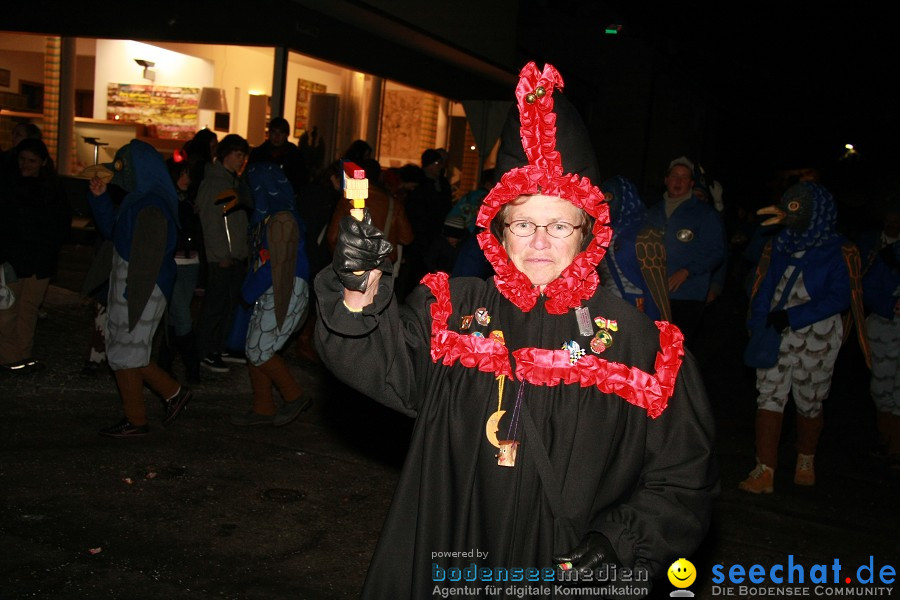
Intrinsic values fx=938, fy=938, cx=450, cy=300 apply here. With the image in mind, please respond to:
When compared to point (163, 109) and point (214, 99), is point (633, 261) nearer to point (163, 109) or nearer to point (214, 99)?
point (214, 99)

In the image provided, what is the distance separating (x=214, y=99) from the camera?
14.0m

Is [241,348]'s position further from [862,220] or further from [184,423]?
[862,220]

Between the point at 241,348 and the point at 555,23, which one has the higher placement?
the point at 555,23

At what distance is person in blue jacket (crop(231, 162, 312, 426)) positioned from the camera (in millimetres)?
6992

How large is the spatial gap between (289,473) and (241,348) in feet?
5.51

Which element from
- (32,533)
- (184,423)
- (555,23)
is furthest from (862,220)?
(32,533)

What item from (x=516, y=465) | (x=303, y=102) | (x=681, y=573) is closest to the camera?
(x=516, y=465)

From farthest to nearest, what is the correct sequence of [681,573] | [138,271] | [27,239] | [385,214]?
[385,214], [27,239], [138,271], [681,573]

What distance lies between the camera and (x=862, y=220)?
67.2 feet

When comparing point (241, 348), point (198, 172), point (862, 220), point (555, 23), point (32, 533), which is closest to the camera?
point (32, 533)

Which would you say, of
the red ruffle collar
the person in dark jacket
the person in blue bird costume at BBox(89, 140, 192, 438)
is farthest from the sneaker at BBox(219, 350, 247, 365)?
the red ruffle collar

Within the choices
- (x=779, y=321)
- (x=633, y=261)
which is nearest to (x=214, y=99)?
(x=633, y=261)

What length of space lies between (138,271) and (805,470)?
5.15m

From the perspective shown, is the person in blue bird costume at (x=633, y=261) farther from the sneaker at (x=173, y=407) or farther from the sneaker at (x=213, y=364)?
the sneaker at (x=213, y=364)
